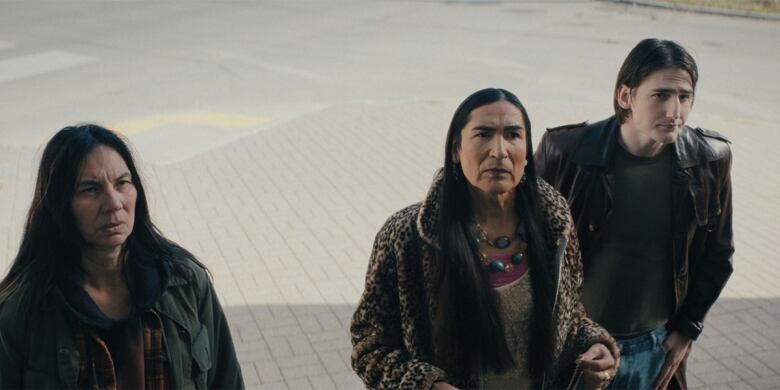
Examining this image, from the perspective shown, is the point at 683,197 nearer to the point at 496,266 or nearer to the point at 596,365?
the point at 596,365

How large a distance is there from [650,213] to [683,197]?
0.14 meters

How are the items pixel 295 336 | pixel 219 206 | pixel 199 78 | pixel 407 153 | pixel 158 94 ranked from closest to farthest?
pixel 295 336 < pixel 219 206 < pixel 407 153 < pixel 158 94 < pixel 199 78

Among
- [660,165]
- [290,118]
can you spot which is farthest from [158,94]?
[660,165]

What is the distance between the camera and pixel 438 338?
2.80 m

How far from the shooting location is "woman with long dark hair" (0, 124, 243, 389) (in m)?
2.72

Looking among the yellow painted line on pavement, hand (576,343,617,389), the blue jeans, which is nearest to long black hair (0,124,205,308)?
hand (576,343,617,389)

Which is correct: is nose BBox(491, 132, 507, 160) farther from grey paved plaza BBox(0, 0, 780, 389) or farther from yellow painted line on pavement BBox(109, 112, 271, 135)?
yellow painted line on pavement BBox(109, 112, 271, 135)

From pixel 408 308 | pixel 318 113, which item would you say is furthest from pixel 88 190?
pixel 318 113

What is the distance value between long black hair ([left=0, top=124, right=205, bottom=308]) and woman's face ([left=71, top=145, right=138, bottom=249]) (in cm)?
2

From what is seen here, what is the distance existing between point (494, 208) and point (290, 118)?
9478 millimetres

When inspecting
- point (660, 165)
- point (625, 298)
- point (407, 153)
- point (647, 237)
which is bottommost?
point (407, 153)

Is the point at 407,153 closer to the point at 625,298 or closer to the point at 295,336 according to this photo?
the point at 295,336

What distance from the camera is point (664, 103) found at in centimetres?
353

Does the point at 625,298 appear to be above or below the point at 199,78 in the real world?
above
